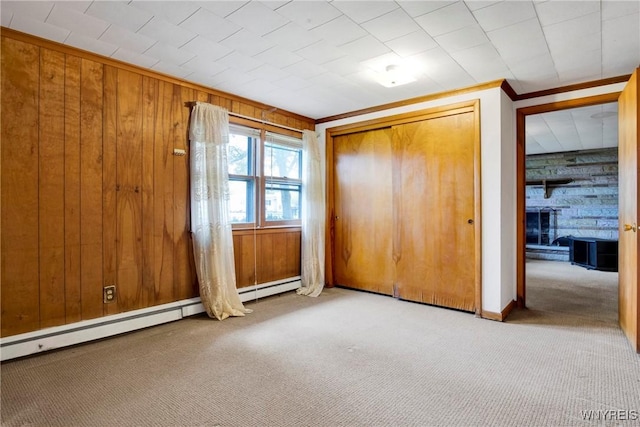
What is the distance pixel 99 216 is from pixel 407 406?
8.70 feet

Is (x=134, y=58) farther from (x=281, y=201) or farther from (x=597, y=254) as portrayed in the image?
(x=597, y=254)

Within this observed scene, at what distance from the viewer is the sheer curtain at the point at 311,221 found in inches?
175

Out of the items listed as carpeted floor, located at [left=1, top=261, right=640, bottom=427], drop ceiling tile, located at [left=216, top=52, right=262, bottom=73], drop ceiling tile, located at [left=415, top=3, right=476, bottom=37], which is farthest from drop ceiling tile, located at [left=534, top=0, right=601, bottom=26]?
carpeted floor, located at [left=1, top=261, right=640, bottom=427]

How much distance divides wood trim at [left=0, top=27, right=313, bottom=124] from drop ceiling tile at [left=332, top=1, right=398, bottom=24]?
1873 mm

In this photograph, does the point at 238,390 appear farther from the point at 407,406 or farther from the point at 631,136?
the point at 631,136

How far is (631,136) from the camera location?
267 centimetres

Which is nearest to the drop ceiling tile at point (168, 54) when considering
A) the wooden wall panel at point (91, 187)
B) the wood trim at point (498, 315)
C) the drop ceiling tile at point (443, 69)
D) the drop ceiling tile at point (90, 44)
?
the drop ceiling tile at point (90, 44)

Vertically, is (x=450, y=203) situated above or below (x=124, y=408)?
above

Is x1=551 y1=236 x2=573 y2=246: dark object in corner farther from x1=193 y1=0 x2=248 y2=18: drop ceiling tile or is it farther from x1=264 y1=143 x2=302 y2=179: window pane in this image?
x1=193 y1=0 x2=248 y2=18: drop ceiling tile

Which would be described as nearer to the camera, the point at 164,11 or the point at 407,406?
the point at 407,406

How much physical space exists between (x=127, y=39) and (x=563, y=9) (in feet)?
9.61

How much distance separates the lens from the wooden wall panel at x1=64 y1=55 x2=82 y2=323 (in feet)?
8.61

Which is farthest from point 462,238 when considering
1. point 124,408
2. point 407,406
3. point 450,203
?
point 124,408

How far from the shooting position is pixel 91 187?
9.02 ft
